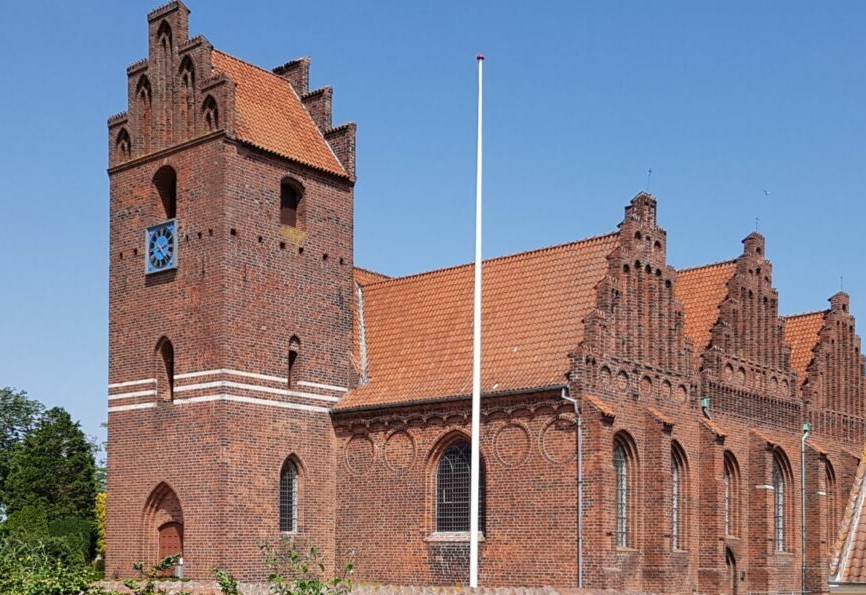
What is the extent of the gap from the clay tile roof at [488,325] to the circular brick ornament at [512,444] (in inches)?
43.8

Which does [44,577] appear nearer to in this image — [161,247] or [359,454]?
[161,247]

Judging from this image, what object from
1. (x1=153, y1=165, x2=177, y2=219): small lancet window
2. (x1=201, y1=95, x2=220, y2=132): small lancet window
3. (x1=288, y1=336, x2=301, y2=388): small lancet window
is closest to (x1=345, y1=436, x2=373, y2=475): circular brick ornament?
(x1=288, y1=336, x2=301, y2=388): small lancet window

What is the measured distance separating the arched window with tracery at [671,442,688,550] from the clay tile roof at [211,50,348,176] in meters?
13.2

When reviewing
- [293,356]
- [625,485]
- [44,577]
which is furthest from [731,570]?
[44,577]

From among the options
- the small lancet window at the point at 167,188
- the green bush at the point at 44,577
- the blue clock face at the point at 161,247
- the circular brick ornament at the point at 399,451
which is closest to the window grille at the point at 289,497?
the circular brick ornament at the point at 399,451

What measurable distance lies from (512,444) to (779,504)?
12924 mm

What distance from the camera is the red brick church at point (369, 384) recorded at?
37.9 meters

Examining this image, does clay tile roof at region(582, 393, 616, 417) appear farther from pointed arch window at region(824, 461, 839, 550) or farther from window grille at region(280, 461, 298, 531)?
pointed arch window at region(824, 461, 839, 550)

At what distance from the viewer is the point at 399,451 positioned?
40719 millimetres

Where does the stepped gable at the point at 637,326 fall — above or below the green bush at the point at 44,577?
above

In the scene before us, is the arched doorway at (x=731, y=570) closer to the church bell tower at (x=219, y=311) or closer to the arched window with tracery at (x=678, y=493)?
the arched window with tracery at (x=678, y=493)

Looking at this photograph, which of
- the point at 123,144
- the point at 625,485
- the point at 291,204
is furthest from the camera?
the point at 123,144

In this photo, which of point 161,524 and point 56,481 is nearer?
point 161,524

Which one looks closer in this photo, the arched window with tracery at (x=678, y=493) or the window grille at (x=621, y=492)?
the window grille at (x=621, y=492)
